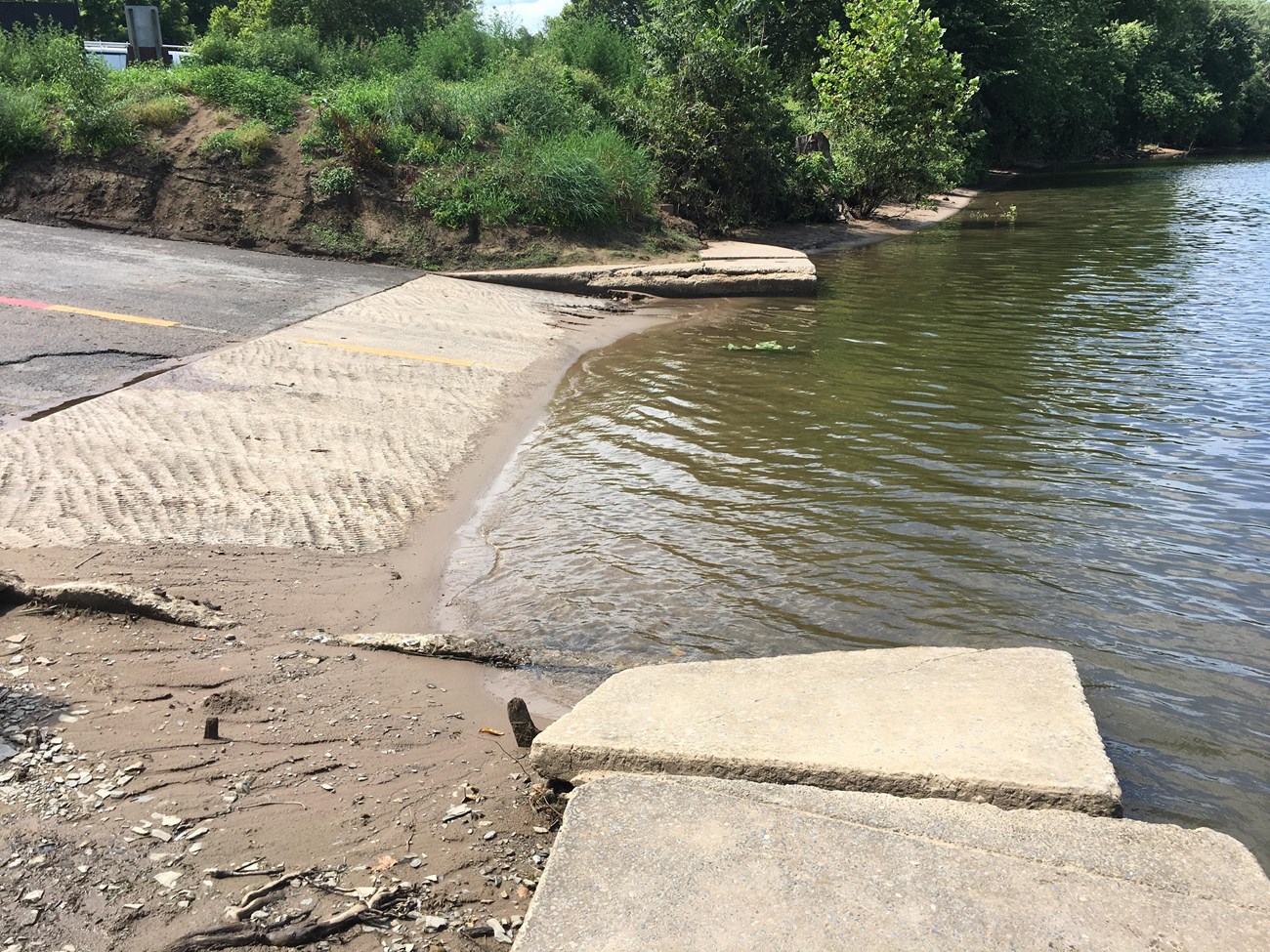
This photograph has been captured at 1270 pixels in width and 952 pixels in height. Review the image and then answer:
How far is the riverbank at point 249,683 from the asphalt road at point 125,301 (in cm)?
76

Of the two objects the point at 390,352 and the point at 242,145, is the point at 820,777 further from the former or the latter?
the point at 242,145

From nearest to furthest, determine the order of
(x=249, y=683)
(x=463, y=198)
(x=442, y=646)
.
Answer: (x=249, y=683)
(x=442, y=646)
(x=463, y=198)

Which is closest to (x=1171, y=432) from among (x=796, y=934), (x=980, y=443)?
(x=980, y=443)

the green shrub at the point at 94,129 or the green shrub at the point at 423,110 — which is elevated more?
the green shrub at the point at 423,110

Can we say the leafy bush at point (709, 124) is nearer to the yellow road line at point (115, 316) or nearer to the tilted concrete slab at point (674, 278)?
the tilted concrete slab at point (674, 278)

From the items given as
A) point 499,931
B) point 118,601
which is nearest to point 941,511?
point 499,931

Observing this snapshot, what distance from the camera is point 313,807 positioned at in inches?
140

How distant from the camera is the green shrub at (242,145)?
48.9ft

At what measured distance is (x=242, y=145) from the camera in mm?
14898

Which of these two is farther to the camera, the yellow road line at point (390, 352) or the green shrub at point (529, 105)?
the green shrub at point (529, 105)

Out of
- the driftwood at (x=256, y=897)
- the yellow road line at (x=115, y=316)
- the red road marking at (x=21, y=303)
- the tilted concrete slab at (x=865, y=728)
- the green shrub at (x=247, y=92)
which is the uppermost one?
the green shrub at (x=247, y=92)

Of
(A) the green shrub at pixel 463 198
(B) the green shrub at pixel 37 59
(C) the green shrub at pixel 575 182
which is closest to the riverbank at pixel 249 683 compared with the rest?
(A) the green shrub at pixel 463 198

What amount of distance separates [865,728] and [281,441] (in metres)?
5.21

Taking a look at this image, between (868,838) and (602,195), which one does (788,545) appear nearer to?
(868,838)
